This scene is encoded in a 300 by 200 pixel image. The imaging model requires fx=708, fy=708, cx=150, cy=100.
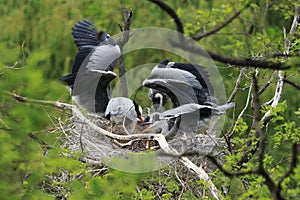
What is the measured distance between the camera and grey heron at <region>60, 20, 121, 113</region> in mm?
3818

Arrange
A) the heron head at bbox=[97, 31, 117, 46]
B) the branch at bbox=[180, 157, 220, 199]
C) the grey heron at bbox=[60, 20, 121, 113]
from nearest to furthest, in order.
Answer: the branch at bbox=[180, 157, 220, 199]
the grey heron at bbox=[60, 20, 121, 113]
the heron head at bbox=[97, 31, 117, 46]

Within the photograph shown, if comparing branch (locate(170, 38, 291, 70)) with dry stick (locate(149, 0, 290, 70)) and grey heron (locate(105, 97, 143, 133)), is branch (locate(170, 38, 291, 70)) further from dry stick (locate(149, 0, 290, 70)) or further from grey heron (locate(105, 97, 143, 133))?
grey heron (locate(105, 97, 143, 133))

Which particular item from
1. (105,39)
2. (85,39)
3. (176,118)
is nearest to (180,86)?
(176,118)

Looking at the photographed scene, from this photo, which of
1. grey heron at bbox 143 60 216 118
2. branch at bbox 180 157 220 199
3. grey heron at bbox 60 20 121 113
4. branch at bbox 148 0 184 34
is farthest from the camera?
grey heron at bbox 60 20 121 113

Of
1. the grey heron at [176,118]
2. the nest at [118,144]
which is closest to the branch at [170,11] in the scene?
the nest at [118,144]

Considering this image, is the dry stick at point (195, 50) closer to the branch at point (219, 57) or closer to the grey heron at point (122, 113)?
the branch at point (219, 57)

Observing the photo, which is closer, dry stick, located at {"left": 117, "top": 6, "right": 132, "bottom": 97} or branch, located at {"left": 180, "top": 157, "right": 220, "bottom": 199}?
branch, located at {"left": 180, "top": 157, "right": 220, "bottom": 199}

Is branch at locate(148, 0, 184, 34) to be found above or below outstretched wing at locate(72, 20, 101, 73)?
above

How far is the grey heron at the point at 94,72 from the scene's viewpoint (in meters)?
3.82

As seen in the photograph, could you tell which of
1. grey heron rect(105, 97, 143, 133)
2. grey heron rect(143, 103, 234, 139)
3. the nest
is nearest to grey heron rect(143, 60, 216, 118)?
grey heron rect(143, 103, 234, 139)

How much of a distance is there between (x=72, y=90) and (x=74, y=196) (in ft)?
6.35

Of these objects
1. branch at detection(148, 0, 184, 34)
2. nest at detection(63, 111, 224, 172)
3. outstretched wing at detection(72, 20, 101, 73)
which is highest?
branch at detection(148, 0, 184, 34)

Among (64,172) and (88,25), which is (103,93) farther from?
(64,172)

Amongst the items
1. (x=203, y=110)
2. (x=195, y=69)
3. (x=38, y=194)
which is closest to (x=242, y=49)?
(x=203, y=110)
